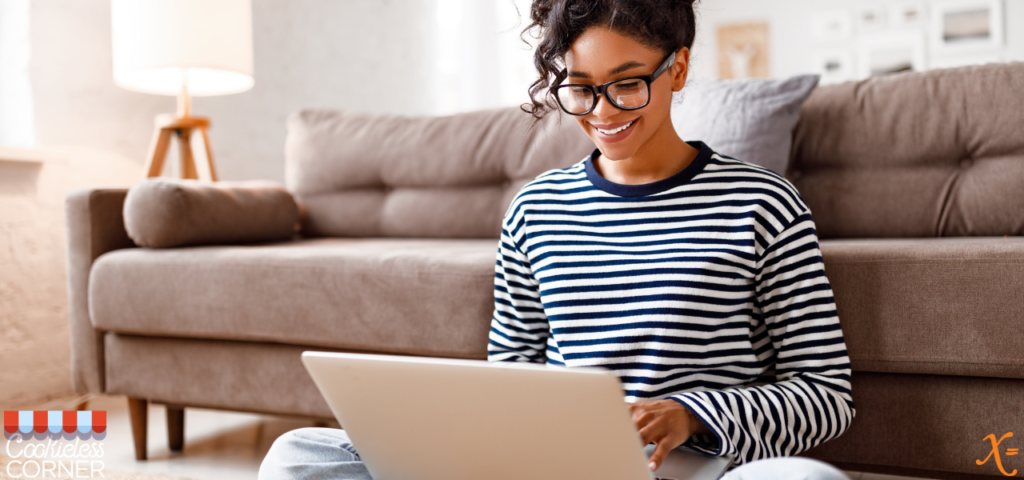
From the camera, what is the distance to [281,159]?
9.51ft

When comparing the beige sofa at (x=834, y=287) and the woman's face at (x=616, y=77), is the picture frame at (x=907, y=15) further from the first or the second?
the woman's face at (x=616, y=77)

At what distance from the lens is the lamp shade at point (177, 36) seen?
75.4 inches

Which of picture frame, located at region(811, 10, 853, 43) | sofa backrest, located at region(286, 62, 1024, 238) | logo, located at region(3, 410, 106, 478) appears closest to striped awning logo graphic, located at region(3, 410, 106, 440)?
logo, located at region(3, 410, 106, 478)

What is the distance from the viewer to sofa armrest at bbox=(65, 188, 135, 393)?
1.52 m

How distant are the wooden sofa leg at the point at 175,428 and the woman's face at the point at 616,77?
119 cm

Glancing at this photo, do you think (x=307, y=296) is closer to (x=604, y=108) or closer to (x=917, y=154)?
(x=604, y=108)

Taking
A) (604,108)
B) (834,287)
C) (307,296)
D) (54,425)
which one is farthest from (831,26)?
(54,425)

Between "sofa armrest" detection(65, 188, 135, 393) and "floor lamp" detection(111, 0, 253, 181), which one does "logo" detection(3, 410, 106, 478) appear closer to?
"sofa armrest" detection(65, 188, 135, 393)

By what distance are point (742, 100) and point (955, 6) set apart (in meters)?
3.45

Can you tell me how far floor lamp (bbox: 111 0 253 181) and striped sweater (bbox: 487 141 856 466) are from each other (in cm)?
145

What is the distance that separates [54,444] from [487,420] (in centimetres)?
134

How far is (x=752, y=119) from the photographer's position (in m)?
1.33

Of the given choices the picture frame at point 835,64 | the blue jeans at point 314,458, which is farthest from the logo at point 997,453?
the picture frame at point 835,64

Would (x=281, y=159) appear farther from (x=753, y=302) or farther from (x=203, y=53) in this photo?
(x=753, y=302)
